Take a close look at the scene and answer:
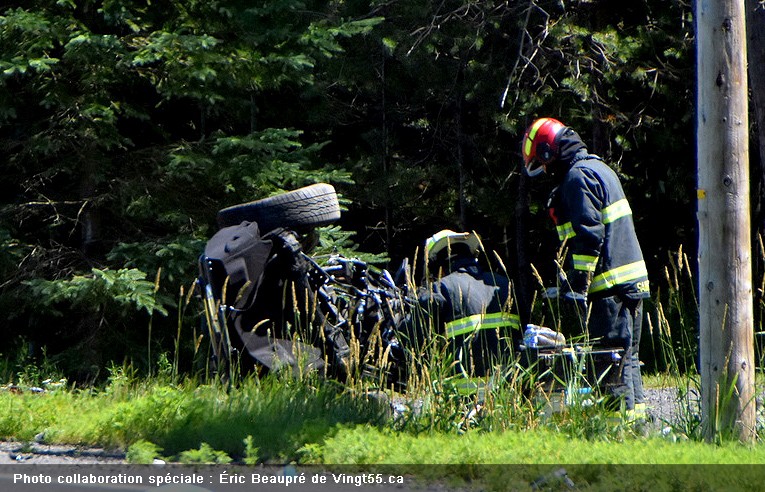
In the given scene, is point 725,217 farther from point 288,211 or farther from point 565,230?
point 288,211

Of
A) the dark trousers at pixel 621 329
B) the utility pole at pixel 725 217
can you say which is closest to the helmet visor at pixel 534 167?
the dark trousers at pixel 621 329

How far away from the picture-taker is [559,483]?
4512 millimetres

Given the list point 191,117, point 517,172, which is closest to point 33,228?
point 191,117

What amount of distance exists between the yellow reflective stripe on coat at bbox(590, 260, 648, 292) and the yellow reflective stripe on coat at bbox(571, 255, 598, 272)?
6.6 inches

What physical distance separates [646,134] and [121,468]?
322 inches

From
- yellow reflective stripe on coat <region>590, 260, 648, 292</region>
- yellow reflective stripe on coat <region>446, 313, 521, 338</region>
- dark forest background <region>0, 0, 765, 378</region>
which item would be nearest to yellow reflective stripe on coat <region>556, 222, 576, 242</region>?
yellow reflective stripe on coat <region>590, 260, 648, 292</region>

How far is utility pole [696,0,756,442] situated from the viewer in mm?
5332

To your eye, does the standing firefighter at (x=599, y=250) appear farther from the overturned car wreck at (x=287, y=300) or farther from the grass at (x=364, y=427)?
the overturned car wreck at (x=287, y=300)

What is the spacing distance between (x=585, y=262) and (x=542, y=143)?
898 millimetres

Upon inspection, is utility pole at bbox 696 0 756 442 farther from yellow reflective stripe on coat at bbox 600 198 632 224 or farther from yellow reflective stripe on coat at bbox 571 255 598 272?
yellow reflective stripe on coat at bbox 600 198 632 224

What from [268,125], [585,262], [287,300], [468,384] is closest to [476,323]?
[468,384]

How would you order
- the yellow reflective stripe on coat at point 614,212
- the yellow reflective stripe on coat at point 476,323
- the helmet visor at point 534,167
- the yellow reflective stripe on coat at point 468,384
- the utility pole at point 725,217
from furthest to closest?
the helmet visor at point 534,167 → the yellow reflective stripe on coat at point 614,212 → the yellow reflective stripe on coat at point 476,323 → the yellow reflective stripe on coat at point 468,384 → the utility pole at point 725,217

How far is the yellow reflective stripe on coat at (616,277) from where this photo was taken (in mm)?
6254

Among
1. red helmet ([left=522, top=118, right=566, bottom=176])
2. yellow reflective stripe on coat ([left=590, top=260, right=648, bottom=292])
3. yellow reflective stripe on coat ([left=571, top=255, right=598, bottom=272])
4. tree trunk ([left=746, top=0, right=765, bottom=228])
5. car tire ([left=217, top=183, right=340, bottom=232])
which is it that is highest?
tree trunk ([left=746, top=0, right=765, bottom=228])
